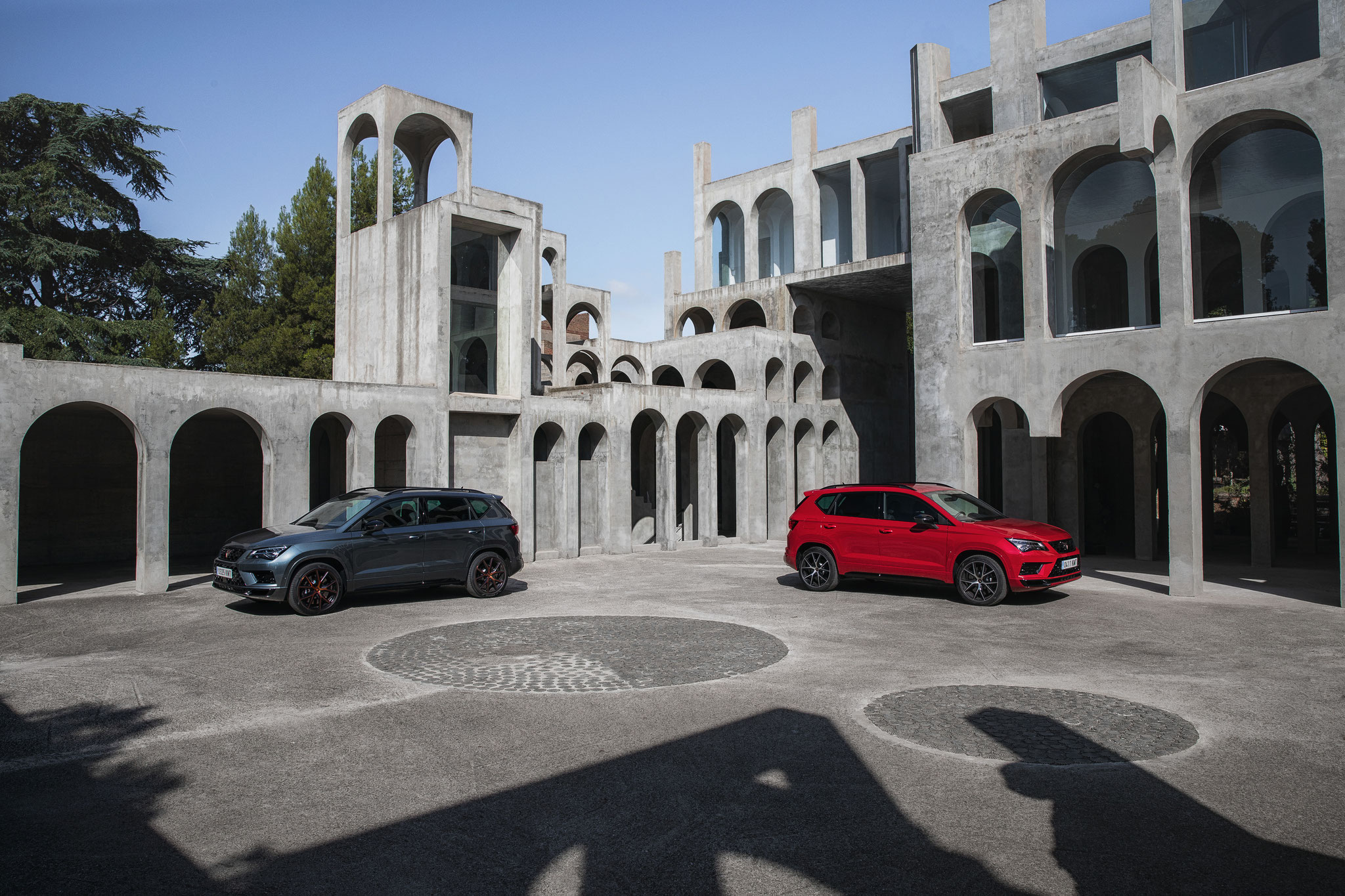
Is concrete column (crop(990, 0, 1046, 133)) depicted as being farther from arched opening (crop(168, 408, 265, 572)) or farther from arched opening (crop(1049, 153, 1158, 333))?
arched opening (crop(168, 408, 265, 572))

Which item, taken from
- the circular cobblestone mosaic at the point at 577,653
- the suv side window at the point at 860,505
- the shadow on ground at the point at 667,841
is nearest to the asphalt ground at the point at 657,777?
the shadow on ground at the point at 667,841

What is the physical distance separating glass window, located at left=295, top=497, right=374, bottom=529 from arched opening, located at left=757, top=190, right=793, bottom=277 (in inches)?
1018

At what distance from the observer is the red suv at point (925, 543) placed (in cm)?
1281

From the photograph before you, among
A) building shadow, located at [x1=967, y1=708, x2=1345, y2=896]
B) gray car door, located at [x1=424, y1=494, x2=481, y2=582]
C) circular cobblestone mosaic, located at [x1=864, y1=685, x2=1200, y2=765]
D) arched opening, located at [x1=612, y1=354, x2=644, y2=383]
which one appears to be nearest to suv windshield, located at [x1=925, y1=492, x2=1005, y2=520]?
circular cobblestone mosaic, located at [x1=864, y1=685, x2=1200, y2=765]

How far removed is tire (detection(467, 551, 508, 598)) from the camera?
14.1 m

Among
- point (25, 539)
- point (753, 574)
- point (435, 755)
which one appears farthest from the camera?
point (25, 539)

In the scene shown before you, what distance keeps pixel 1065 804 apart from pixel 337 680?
6.35m

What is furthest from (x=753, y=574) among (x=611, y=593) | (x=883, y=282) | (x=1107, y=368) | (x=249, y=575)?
(x=883, y=282)

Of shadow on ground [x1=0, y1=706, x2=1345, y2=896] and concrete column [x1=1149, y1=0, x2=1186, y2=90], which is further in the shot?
concrete column [x1=1149, y1=0, x2=1186, y2=90]

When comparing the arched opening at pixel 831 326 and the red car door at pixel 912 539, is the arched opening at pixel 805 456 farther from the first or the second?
the red car door at pixel 912 539

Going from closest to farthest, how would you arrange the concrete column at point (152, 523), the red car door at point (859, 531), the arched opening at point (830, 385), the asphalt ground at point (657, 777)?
the asphalt ground at point (657, 777) → the red car door at point (859, 531) → the concrete column at point (152, 523) → the arched opening at point (830, 385)

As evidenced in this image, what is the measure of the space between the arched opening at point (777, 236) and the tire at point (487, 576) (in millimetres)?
24929

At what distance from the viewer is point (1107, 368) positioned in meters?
15.7

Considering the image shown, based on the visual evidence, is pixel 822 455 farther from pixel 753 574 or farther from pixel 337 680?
pixel 337 680
